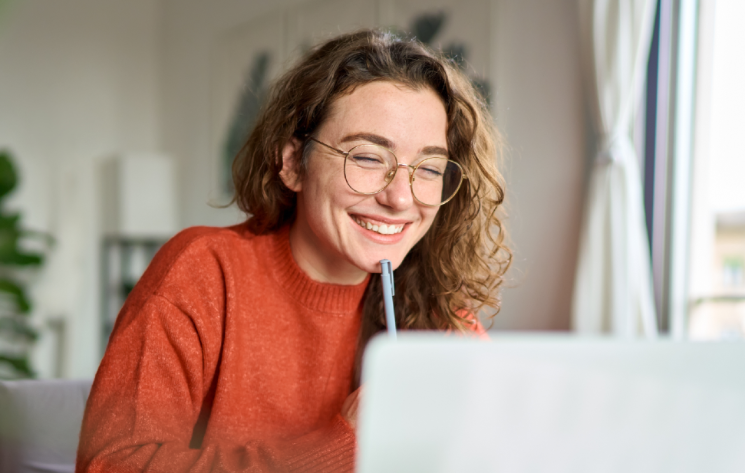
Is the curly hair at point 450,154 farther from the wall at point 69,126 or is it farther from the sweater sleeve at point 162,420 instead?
the wall at point 69,126

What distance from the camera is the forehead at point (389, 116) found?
108 cm

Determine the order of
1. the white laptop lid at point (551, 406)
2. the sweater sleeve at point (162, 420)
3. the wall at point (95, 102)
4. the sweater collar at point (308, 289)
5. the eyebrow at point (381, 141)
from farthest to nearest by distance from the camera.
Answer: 1. the wall at point (95, 102)
2. the sweater collar at point (308, 289)
3. the eyebrow at point (381, 141)
4. the sweater sleeve at point (162, 420)
5. the white laptop lid at point (551, 406)

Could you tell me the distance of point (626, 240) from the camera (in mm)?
2227

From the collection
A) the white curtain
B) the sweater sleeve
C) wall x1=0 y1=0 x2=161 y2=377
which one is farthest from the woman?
Result: wall x1=0 y1=0 x2=161 y2=377

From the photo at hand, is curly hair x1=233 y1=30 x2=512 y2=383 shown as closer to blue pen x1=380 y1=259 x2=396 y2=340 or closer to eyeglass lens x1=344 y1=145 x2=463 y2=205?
eyeglass lens x1=344 y1=145 x2=463 y2=205

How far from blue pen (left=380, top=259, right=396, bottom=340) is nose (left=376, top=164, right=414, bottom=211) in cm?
10

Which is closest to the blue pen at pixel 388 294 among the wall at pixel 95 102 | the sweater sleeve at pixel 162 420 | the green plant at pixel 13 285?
the sweater sleeve at pixel 162 420

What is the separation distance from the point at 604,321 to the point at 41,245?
3.14m

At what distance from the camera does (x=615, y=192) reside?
7.36 ft

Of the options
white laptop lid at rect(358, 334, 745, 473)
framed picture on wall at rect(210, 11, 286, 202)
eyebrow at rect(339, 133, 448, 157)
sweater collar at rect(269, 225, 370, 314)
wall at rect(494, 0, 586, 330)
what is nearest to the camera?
white laptop lid at rect(358, 334, 745, 473)

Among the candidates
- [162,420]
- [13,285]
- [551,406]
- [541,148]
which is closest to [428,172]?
[162,420]

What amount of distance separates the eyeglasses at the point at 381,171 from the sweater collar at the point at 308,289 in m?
0.22

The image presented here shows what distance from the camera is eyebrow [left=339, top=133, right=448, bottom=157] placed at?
1070mm

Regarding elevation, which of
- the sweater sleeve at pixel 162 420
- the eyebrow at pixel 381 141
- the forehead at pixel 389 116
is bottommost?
the sweater sleeve at pixel 162 420
